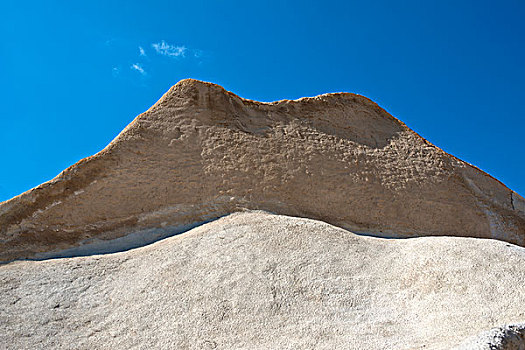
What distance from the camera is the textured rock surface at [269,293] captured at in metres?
5.50

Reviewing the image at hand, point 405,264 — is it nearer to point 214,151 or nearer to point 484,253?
point 484,253

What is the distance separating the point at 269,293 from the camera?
6.28m

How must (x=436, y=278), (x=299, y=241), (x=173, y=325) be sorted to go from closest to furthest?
(x=173, y=325) < (x=436, y=278) < (x=299, y=241)

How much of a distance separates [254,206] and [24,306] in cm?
371

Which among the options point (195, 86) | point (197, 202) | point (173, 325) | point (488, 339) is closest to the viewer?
point (488, 339)

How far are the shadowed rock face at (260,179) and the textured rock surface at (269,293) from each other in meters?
0.93

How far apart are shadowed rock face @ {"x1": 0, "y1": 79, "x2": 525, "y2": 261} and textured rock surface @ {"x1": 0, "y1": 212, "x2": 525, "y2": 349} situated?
93cm

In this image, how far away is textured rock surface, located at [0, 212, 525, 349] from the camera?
217 inches

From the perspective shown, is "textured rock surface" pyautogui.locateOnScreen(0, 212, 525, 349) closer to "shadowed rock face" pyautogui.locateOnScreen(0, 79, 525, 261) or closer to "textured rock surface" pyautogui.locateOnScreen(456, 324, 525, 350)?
"textured rock surface" pyautogui.locateOnScreen(456, 324, 525, 350)

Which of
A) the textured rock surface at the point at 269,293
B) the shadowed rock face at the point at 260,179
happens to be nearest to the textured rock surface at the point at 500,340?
the textured rock surface at the point at 269,293

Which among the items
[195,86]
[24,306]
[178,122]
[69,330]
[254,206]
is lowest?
A: [69,330]

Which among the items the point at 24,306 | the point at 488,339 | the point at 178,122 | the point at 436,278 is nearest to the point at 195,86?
the point at 178,122

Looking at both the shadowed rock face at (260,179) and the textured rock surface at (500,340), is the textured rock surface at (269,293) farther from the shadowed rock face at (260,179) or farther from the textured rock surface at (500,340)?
the shadowed rock face at (260,179)

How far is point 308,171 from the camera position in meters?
9.51
